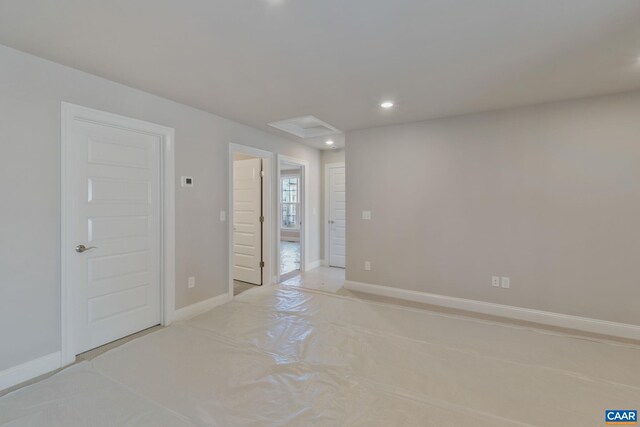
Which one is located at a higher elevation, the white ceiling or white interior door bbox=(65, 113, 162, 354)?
the white ceiling

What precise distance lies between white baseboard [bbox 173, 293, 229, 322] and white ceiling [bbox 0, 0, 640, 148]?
233 cm

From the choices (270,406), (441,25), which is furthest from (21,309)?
(441,25)

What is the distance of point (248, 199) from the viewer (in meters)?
4.70

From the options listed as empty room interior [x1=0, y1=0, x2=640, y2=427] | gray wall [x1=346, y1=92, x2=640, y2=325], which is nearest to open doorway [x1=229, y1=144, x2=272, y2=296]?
empty room interior [x1=0, y1=0, x2=640, y2=427]

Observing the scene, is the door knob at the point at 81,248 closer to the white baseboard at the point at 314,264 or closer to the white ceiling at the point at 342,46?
the white ceiling at the point at 342,46

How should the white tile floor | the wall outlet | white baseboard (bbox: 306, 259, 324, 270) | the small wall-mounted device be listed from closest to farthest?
the small wall-mounted device, the wall outlet, the white tile floor, white baseboard (bbox: 306, 259, 324, 270)

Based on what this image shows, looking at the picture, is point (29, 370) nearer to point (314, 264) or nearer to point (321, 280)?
point (321, 280)

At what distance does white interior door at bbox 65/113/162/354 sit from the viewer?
8.00 ft

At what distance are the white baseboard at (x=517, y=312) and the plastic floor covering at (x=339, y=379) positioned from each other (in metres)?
0.35

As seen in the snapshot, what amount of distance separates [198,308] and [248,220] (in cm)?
166

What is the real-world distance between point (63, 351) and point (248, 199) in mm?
2874

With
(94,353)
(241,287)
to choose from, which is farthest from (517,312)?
(94,353)

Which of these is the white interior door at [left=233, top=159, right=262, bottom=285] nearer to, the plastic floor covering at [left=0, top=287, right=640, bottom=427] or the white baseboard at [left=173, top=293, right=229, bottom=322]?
the white baseboard at [left=173, top=293, right=229, bottom=322]

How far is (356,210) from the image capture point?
4.46 meters
